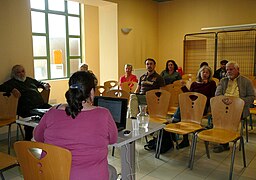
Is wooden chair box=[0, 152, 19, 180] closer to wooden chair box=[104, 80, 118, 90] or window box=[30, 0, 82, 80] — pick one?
wooden chair box=[104, 80, 118, 90]

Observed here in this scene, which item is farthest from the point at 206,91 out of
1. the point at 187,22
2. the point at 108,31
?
the point at 187,22

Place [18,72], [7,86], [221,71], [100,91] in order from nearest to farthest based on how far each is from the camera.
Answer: [7,86], [18,72], [100,91], [221,71]

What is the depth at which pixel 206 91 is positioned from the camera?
12.7 ft

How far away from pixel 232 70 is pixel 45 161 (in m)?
2.91

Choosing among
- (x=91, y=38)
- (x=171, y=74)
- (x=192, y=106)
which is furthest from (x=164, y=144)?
(x=91, y=38)

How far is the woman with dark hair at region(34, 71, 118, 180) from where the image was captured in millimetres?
Result: 1576

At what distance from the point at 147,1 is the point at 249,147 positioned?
4.72 m

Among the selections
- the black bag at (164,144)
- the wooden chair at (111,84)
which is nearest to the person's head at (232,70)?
the black bag at (164,144)

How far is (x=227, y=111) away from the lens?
10.5ft

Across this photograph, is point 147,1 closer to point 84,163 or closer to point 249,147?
point 249,147

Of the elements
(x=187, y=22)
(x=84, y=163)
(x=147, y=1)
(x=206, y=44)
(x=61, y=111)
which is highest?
(x=147, y=1)

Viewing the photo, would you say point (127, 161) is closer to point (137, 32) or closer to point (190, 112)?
point (190, 112)

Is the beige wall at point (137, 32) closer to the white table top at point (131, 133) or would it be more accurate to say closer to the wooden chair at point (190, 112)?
the wooden chair at point (190, 112)

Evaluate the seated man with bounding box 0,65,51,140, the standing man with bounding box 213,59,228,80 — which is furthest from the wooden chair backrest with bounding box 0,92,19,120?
the standing man with bounding box 213,59,228,80
